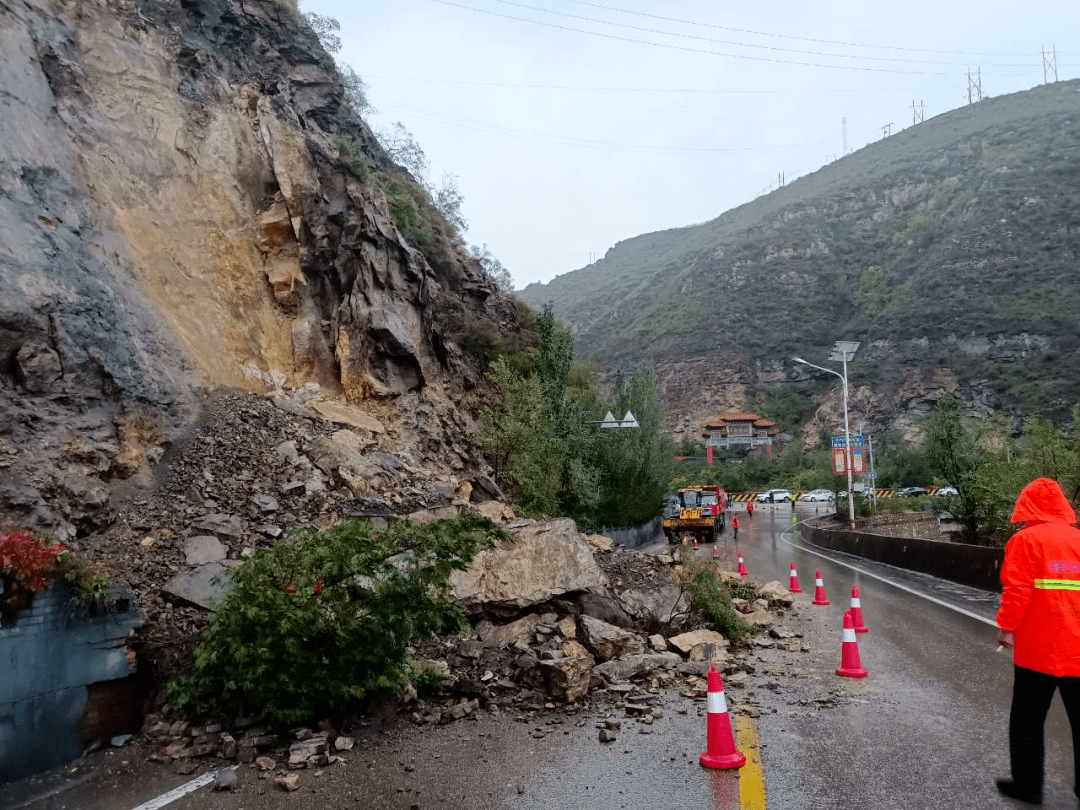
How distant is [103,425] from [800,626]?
10543 mm

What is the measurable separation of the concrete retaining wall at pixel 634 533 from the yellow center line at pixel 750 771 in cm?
2014

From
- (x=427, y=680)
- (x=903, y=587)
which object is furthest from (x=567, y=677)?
(x=903, y=587)

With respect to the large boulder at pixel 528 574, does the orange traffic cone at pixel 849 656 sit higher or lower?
lower

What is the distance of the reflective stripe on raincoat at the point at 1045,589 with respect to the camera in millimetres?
4418

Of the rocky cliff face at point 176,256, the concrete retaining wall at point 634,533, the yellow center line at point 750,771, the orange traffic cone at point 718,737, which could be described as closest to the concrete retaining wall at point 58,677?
the rocky cliff face at point 176,256

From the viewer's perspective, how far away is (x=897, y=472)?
232ft

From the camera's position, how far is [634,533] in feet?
110

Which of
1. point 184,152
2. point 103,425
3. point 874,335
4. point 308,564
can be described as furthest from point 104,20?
point 874,335

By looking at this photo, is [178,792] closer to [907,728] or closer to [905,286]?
[907,728]

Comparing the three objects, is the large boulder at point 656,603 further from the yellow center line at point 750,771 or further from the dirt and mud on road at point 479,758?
the yellow center line at point 750,771

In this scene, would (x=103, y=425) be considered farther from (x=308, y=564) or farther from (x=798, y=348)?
(x=798, y=348)

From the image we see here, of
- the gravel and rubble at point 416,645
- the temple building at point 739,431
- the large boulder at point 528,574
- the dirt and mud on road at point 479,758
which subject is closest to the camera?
the dirt and mud on road at point 479,758

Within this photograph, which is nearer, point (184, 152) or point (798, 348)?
point (184, 152)

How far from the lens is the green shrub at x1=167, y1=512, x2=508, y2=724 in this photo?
621 cm
